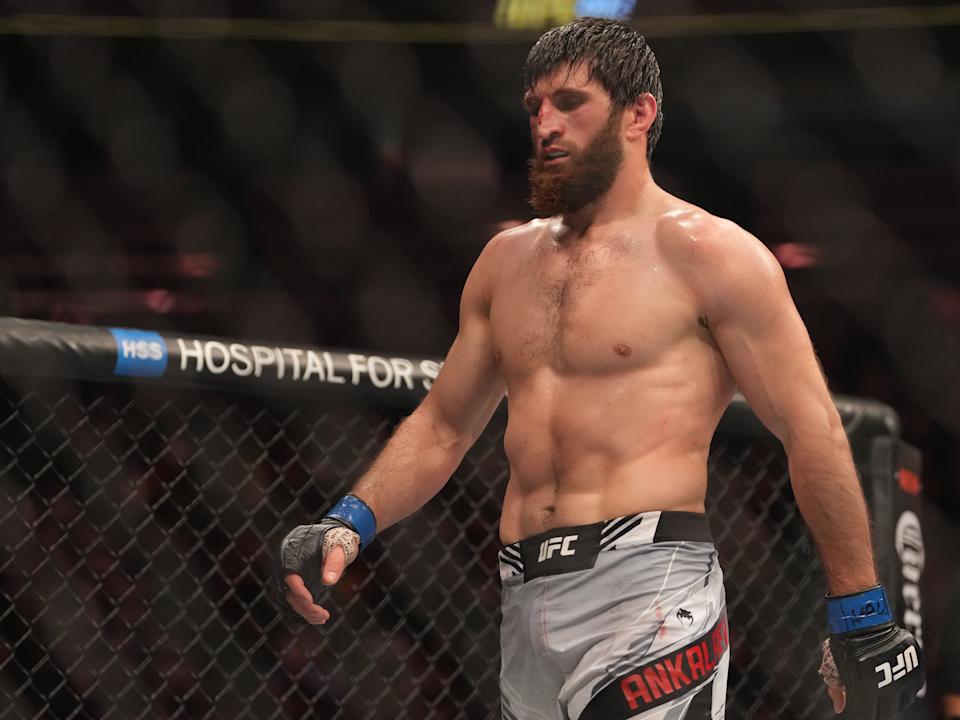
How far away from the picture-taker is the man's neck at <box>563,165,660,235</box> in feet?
4.84

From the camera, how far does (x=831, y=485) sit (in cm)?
132

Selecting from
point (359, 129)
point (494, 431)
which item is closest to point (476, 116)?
point (359, 129)

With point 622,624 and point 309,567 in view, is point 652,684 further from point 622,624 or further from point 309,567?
point 309,567

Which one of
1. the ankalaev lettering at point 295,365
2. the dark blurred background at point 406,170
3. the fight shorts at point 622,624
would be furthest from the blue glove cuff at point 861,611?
the dark blurred background at point 406,170

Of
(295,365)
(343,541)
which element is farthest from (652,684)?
(295,365)

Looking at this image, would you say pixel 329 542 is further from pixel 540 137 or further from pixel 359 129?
pixel 359 129

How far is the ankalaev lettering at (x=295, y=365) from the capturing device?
1.80m

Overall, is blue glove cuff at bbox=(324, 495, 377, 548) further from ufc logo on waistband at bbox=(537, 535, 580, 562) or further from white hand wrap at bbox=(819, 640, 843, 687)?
white hand wrap at bbox=(819, 640, 843, 687)

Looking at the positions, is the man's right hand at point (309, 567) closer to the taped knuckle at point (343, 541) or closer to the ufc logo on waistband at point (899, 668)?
the taped knuckle at point (343, 541)

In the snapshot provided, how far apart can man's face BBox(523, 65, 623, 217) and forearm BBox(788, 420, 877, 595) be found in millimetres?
372

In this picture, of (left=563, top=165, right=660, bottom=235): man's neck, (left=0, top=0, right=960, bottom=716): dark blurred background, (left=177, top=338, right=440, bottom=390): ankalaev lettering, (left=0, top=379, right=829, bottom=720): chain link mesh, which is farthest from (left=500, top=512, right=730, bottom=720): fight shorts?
(left=0, top=0, right=960, bottom=716): dark blurred background

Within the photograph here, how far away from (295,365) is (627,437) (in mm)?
674

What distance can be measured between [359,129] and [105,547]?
168 centimetres

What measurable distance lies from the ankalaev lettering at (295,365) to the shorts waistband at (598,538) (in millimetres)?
610
